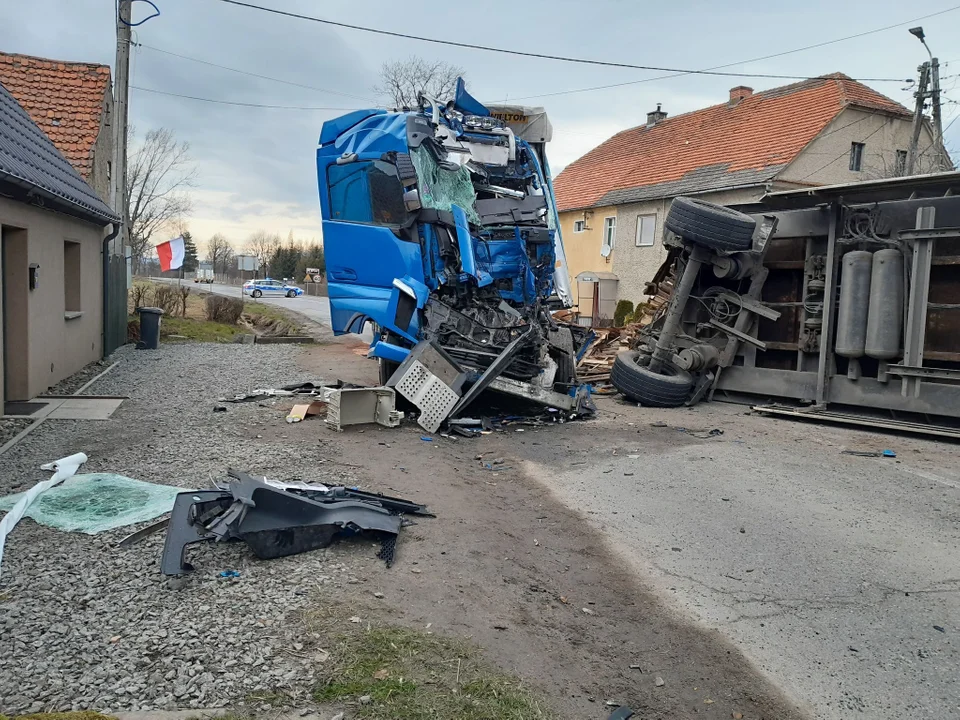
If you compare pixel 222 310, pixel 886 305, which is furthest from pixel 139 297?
pixel 886 305

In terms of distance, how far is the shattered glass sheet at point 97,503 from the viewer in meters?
4.91

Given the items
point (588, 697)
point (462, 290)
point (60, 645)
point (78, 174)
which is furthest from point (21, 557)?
point (78, 174)

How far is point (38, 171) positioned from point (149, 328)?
630 cm

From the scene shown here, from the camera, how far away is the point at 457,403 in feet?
27.8

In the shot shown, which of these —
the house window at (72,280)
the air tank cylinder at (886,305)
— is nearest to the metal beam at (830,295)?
the air tank cylinder at (886,305)

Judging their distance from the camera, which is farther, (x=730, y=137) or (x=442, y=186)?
(x=730, y=137)

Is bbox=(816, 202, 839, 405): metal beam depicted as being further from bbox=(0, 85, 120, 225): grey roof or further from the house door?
the house door

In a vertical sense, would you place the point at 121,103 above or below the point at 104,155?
above

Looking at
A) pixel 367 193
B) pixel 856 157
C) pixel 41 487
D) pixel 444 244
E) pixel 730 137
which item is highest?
pixel 730 137

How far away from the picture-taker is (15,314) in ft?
31.4

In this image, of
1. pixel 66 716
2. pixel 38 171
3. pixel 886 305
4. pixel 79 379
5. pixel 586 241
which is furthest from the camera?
pixel 586 241

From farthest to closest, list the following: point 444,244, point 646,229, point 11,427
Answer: point 646,229, point 444,244, point 11,427

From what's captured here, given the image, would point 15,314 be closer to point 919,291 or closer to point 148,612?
point 148,612

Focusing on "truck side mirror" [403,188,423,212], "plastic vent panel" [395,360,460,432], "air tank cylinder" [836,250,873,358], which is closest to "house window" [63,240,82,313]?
"truck side mirror" [403,188,423,212]
